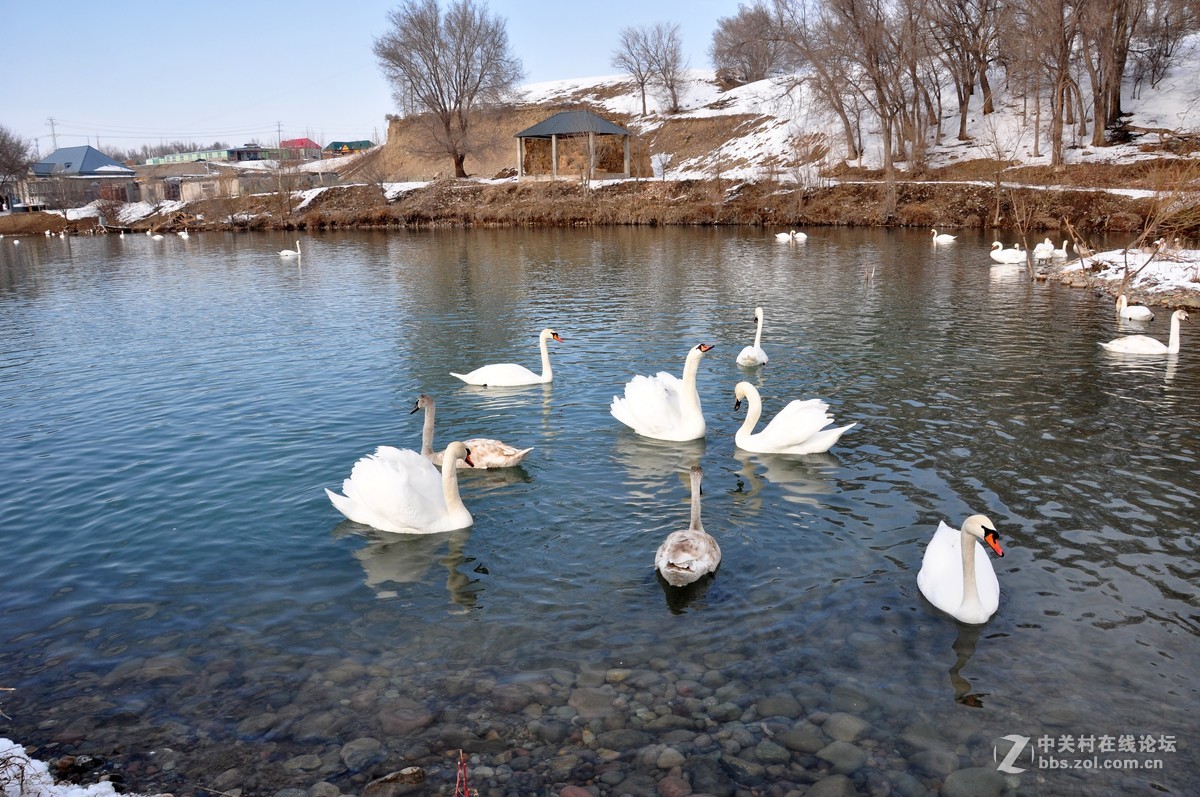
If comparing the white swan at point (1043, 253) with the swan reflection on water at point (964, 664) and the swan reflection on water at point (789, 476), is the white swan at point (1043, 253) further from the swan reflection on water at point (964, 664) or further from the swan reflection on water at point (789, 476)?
the swan reflection on water at point (964, 664)

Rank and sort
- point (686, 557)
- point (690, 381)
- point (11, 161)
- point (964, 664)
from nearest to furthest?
point (964, 664) → point (686, 557) → point (690, 381) → point (11, 161)

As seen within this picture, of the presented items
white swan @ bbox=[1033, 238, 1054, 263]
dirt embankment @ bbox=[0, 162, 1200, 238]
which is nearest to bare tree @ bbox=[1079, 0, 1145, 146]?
dirt embankment @ bbox=[0, 162, 1200, 238]

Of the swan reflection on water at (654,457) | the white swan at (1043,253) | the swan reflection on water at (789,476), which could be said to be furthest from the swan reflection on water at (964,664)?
the white swan at (1043,253)

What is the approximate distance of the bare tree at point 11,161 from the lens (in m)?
95.5

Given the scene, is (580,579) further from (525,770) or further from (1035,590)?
(1035,590)

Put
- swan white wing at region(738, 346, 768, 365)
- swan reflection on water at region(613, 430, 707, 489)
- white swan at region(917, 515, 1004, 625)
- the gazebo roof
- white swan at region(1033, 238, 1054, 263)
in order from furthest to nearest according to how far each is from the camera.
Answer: the gazebo roof < white swan at region(1033, 238, 1054, 263) < swan white wing at region(738, 346, 768, 365) < swan reflection on water at region(613, 430, 707, 489) < white swan at region(917, 515, 1004, 625)

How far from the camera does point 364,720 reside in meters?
5.84

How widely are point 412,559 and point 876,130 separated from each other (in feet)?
211

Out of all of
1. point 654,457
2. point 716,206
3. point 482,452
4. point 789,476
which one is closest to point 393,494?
point 482,452

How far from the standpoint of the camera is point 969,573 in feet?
22.2

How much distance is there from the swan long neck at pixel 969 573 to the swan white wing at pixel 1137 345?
11767 mm

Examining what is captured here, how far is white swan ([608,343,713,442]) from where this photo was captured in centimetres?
1128

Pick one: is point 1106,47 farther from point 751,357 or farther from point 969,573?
point 969,573

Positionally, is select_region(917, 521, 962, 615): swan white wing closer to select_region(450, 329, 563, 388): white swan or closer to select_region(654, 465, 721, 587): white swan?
select_region(654, 465, 721, 587): white swan
